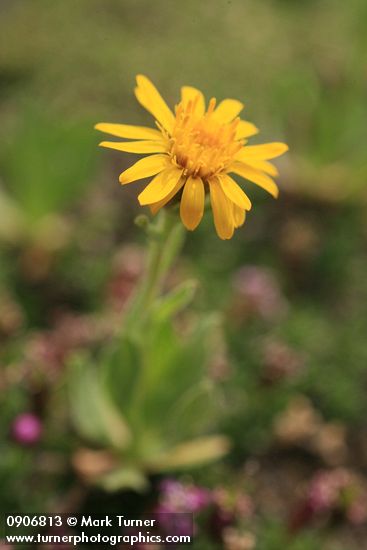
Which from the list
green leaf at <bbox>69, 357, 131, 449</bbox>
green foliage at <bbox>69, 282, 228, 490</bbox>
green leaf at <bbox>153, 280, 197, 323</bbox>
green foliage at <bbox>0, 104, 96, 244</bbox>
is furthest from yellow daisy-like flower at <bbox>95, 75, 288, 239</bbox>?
green foliage at <bbox>0, 104, 96, 244</bbox>

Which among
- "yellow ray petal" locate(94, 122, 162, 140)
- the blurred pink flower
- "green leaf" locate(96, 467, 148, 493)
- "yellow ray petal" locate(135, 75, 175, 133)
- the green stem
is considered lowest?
"green leaf" locate(96, 467, 148, 493)

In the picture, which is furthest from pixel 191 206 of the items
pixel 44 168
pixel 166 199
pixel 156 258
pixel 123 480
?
pixel 44 168

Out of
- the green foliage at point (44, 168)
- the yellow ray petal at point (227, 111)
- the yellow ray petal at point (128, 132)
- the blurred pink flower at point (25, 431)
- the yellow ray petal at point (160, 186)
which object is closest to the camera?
the yellow ray petal at point (160, 186)

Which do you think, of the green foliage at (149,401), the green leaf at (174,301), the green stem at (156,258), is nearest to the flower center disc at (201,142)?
the green stem at (156,258)

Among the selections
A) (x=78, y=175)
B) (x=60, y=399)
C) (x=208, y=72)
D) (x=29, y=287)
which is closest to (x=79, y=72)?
(x=208, y=72)

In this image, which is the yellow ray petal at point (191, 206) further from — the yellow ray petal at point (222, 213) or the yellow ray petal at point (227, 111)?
the yellow ray petal at point (227, 111)

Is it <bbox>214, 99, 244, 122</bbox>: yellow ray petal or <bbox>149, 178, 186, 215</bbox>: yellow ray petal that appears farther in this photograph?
<bbox>214, 99, 244, 122</bbox>: yellow ray petal

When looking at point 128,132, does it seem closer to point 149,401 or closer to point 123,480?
point 149,401

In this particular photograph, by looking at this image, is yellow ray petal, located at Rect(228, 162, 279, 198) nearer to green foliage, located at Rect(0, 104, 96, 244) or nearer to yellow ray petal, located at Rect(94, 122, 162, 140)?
yellow ray petal, located at Rect(94, 122, 162, 140)
